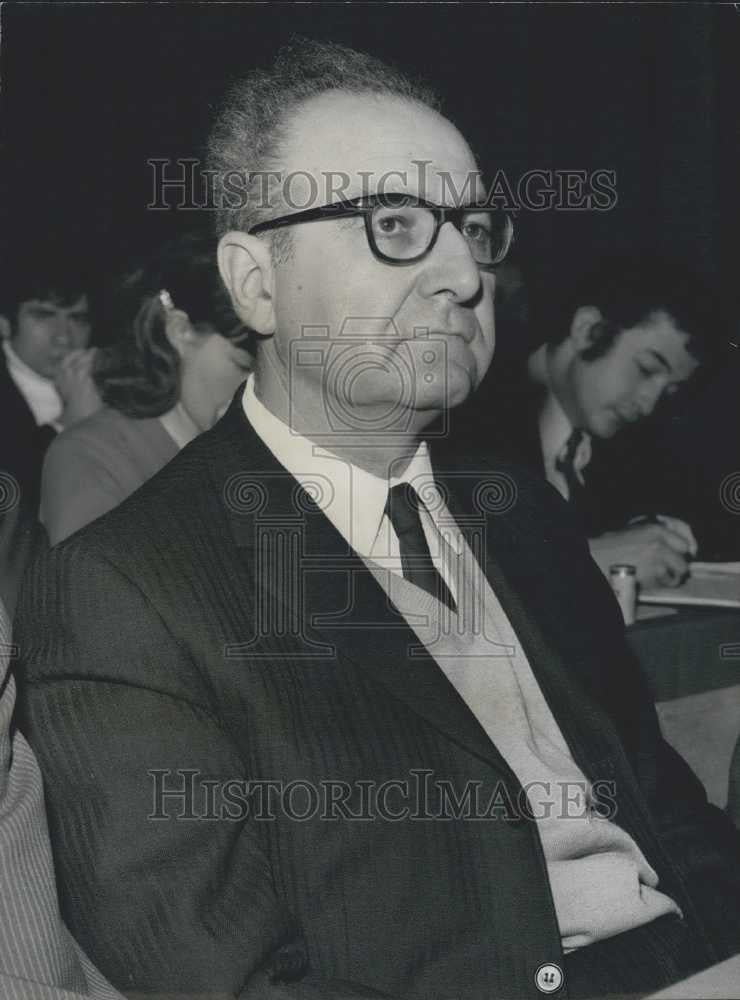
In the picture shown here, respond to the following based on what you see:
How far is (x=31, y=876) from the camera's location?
0.95m

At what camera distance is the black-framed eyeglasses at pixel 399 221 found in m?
1.26

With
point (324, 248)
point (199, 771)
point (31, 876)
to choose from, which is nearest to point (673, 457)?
point (324, 248)

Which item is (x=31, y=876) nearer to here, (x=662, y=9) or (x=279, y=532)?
(x=279, y=532)

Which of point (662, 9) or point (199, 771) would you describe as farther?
point (662, 9)

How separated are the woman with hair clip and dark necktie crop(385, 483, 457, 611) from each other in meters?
0.72

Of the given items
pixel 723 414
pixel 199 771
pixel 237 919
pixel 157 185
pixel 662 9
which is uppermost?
pixel 662 9

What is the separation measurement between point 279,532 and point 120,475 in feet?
3.23

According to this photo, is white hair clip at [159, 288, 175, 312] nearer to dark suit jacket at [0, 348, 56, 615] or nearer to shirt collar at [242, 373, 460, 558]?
dark suit jacket at [0, 348, 56, 615]

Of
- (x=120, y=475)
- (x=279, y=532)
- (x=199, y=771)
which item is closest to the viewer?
(x=199, y=771)

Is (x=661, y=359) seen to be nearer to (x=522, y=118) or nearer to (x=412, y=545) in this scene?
(x=522, y=118)

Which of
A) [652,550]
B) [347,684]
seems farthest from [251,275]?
[652,550]

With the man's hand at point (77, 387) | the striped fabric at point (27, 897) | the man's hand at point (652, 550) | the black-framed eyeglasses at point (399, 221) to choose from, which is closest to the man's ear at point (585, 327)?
the man's hand at point (652, 550)

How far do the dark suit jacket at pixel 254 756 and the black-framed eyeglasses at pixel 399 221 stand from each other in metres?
0.26

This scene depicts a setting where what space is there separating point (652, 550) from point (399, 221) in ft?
5.07
